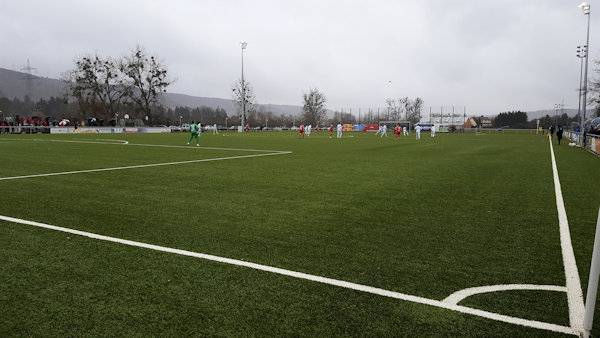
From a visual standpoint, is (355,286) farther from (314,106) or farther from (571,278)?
(314,106)

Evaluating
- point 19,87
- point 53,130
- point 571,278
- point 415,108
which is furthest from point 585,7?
point 19,87

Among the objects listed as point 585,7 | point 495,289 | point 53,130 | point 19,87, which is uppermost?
point 19,87

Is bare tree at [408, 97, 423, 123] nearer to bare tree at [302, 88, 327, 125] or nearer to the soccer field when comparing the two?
bare tree at [302, 88, 327, 125]

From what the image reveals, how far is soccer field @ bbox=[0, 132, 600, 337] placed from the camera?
3100 mm

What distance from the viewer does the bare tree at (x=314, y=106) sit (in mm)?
115062

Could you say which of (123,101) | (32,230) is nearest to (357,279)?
(32,230)

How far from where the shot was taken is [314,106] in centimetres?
11519

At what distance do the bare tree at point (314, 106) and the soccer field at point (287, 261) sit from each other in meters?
107

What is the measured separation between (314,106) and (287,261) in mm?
112472

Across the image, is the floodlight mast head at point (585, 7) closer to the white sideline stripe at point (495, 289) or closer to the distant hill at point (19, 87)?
the white sideline stripe at point (495, 289)

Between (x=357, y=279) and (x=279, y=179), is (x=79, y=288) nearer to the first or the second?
(x=357, y=279)

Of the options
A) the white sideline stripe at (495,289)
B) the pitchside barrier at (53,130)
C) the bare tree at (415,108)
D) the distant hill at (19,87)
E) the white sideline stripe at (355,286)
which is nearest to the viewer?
the white sideline stripe at (355,286)

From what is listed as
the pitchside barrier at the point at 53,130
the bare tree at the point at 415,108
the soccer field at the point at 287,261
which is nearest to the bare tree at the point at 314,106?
the bare tree at the point at 415,108

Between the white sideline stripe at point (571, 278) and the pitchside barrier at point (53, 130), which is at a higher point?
the pitchside barrier at point (53, 130)
